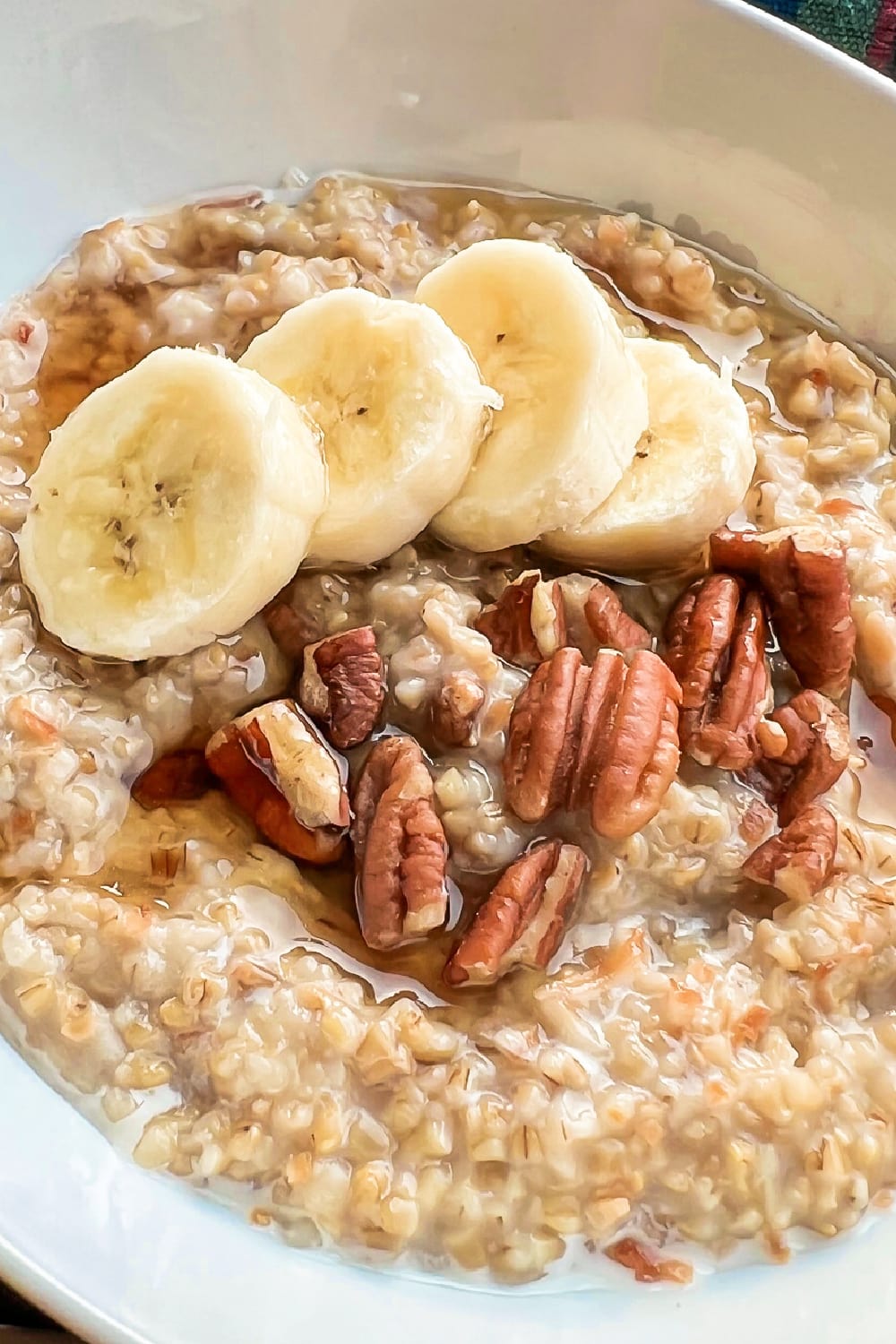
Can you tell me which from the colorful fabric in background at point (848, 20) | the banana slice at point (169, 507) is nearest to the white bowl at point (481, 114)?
the colorful fabric in background at point (848, 20)

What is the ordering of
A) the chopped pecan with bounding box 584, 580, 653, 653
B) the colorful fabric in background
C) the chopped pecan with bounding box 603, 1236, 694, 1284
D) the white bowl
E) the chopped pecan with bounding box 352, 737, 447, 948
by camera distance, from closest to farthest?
the chopped pecan with bounding box 603, 1236, 694, 1284, the chopped pecan with bounding box 352, 737, 447, 948, the chopped pecan with bounding box 584, 580, 653, 653, the white bowl, the colorful fabric in background

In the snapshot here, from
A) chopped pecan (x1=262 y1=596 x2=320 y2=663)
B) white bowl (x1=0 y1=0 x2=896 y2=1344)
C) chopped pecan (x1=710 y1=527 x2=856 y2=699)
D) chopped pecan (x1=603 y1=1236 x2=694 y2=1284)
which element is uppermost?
white bowl (x1=0 y1=0 x2=896 y2=1344)

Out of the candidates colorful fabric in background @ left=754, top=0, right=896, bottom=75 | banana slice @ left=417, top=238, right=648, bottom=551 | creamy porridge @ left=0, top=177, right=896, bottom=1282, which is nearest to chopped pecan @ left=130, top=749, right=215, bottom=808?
creamy porridge @ left=0, top=177, right=896, bottom=1282

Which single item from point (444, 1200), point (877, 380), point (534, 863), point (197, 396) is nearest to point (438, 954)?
point (534, 863)

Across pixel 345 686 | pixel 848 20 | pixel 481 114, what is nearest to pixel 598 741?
pixel 345 686

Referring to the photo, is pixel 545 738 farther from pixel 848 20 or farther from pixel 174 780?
pixel 848 20

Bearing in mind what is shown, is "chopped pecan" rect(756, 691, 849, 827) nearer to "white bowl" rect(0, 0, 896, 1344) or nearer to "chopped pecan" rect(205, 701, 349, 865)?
"chopped pecan" rect(205, 701, 349, 865)

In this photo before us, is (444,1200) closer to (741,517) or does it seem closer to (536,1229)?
(536,1229)
